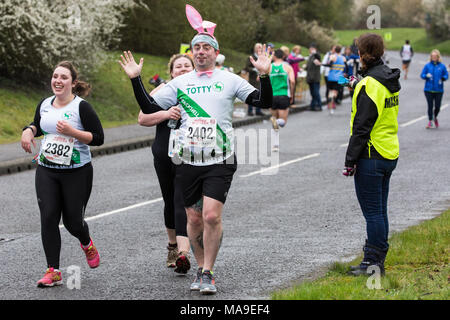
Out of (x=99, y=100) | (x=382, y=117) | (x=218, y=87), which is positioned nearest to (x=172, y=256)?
(x=218, y=87)

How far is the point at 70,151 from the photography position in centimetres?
718

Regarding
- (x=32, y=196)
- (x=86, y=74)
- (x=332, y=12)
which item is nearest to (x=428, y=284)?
(x=32, y=196)

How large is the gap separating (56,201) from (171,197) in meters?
1.09

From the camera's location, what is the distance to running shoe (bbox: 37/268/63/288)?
279 inches

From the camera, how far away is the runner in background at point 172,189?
7.28 meters

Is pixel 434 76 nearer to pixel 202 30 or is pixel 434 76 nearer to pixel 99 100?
pixel 99 100

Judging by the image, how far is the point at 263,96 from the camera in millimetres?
6637

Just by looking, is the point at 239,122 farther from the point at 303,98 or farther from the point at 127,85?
the point at 303,98

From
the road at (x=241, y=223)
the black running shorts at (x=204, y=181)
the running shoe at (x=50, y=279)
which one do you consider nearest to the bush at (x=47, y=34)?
the road at (x=241, y=223)

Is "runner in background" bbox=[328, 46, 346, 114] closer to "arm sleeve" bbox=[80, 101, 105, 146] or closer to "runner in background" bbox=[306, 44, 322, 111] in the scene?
"runner in background" bbox=[306, 44, 322, 111]

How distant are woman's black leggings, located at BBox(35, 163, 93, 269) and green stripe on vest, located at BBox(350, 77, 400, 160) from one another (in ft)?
7.64

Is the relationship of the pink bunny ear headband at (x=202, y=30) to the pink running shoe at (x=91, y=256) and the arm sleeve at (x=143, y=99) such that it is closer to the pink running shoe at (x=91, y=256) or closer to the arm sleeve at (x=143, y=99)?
the arm sleeve at (x=143, y=99)

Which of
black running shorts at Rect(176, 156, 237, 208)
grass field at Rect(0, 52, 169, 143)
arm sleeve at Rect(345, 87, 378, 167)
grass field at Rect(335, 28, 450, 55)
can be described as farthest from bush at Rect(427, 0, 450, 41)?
black running shorts at Rect(176, 156, 237, 208)

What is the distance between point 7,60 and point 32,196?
10818 mm
